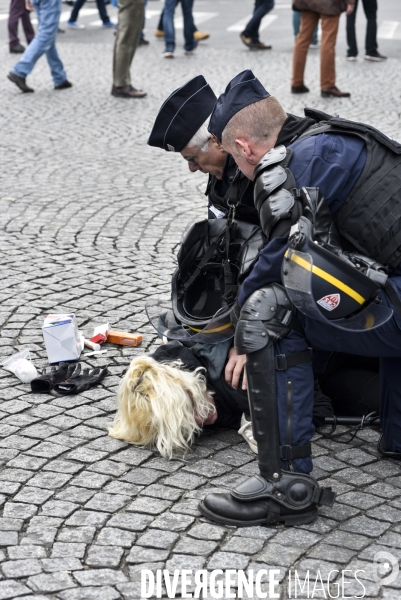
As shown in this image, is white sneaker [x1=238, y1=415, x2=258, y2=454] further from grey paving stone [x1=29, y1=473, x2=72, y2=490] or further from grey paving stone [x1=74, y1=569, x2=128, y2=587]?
grey paving stone [x1=74, y1=569, x2=128, y2=587]

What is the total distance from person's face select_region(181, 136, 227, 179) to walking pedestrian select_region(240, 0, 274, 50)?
11262 millimetres

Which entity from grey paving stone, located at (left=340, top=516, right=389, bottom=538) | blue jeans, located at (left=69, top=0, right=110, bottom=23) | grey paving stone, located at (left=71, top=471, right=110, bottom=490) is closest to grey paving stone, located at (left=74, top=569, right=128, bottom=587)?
grey paving stone, located at (left=71, top=471, right=110, bottom=490)

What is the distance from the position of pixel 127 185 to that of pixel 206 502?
4.97m

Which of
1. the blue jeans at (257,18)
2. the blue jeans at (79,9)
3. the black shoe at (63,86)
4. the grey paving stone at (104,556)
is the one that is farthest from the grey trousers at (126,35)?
the grey paving stone at (104,556)

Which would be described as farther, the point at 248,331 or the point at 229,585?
the point at 248,331

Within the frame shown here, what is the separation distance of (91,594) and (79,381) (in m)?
1.67

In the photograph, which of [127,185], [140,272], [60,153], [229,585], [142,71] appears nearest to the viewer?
[229,585]

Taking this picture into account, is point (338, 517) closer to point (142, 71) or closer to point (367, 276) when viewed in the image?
point (367, 276)

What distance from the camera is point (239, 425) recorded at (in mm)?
4074

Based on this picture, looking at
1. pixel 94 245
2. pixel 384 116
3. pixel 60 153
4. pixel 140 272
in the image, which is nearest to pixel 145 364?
pixel 140 272

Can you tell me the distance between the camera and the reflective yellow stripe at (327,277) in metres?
3.06

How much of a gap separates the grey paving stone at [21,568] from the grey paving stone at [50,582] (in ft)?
0.10

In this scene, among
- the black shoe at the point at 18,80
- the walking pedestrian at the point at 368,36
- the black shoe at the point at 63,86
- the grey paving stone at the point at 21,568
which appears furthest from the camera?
the walking pedestrian at the point at 368,36

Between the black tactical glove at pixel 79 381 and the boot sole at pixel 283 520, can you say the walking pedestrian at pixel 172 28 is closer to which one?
the black tactical glove at pixel 79 381
